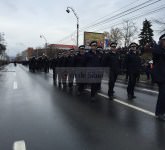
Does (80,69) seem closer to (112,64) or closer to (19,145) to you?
(112,64)

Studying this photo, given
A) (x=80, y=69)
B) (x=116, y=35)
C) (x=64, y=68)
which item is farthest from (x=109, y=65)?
(x=116, y=35)

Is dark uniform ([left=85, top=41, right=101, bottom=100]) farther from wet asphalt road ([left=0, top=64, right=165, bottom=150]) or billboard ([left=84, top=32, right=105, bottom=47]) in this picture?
billboard ([left=84, top=32, right=105, bottom=47])

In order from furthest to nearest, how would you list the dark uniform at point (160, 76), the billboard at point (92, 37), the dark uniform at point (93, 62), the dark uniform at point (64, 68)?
the billboard at point (92, 37)
the dark uniform at point (64, 68)
the dark uniform at point (93, 62)
the dark uniform at point (160, 76)

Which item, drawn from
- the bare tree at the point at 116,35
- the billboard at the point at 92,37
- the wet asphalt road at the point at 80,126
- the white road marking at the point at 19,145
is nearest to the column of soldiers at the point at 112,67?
the wet asphalt road at the point at 80,126

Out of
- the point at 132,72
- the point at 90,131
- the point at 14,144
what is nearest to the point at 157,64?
the point at 90,131

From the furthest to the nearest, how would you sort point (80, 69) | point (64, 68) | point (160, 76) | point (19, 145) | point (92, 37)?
point (92, 37) < point (64, 68) < point (80, 69) < point (160, 76) < point (19, 145)

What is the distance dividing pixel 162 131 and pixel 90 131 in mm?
1394

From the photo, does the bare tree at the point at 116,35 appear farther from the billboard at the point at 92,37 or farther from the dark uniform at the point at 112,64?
the dark uniform at the point at 112,64

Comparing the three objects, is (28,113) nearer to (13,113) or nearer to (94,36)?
→ (13,113)

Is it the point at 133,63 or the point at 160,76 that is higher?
the point at 133,63

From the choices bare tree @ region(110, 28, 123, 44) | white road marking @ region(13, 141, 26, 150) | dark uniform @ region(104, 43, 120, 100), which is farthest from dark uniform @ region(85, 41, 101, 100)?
bare tree @ region(110, 28, 123, 44)

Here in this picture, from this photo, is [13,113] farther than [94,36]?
No

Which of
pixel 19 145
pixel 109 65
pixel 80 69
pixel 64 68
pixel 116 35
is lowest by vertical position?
pixel 19 145

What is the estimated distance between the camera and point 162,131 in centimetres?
558
